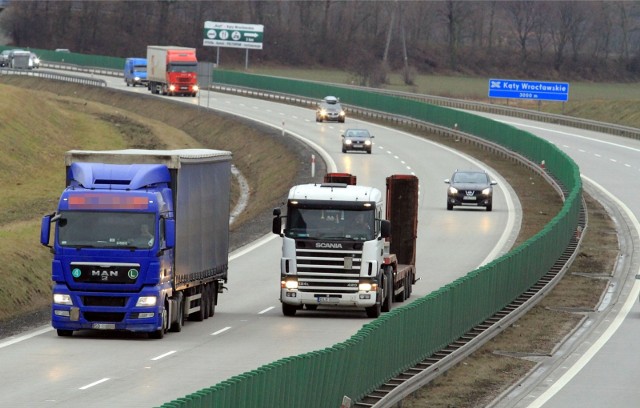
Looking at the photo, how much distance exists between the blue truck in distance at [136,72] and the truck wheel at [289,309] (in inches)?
3816

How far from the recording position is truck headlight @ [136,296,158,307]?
1055 inches

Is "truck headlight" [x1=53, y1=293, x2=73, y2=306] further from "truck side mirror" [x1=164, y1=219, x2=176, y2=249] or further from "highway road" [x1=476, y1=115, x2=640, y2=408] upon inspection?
"highway road" [x1=476, y1=115, x2=640, y2=408]

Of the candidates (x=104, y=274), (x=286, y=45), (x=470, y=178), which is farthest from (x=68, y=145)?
(x=286, y=45)

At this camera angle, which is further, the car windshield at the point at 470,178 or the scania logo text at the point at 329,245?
the car windshield at the point at 470,178

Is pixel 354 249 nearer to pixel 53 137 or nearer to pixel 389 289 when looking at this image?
pixel 389 289

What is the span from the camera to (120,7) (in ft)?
613

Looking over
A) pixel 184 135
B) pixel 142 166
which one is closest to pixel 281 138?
pixel 184 135

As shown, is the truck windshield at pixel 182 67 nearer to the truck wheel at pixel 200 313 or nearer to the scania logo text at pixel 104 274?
the truck wheel at pixel 200 313

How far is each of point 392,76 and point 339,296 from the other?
5414 inches

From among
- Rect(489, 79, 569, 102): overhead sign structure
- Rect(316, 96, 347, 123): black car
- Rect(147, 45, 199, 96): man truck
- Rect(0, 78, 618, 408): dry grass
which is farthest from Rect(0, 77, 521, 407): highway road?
Rect(147, 45, 199, 96): man truck

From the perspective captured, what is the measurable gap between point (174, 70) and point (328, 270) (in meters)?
85.1

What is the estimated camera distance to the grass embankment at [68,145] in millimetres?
38719

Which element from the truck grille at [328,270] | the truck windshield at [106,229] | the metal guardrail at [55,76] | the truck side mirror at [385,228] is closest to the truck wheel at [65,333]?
the truck windshield at [106,229]

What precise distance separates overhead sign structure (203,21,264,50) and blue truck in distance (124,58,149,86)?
66.0 feet
